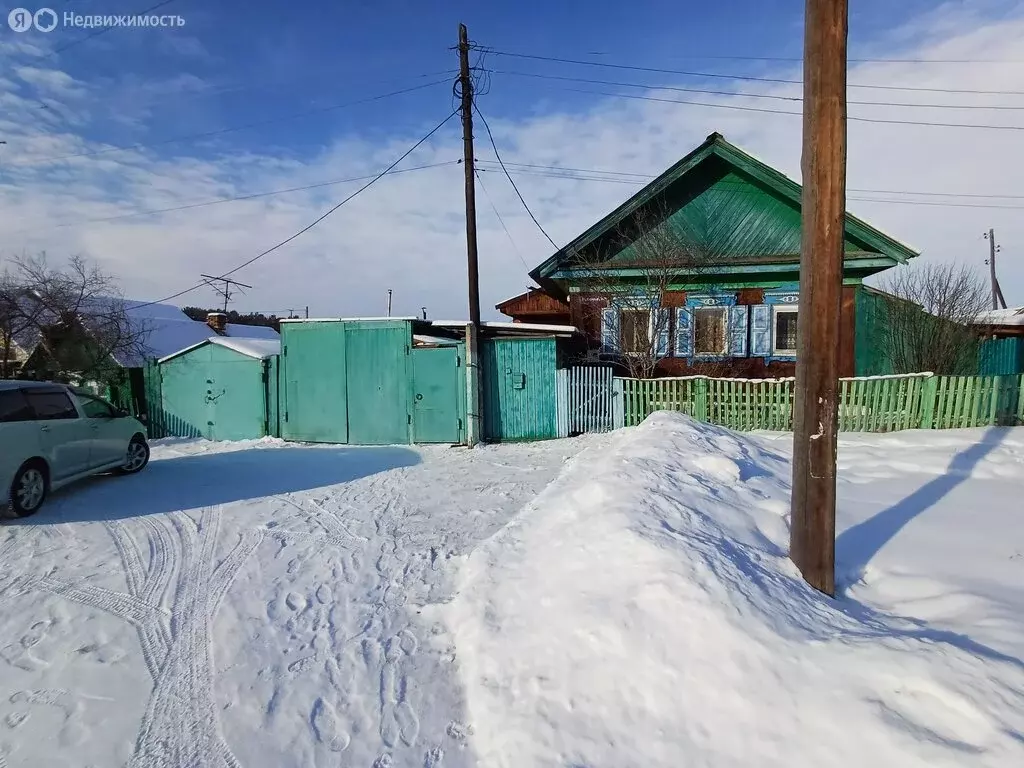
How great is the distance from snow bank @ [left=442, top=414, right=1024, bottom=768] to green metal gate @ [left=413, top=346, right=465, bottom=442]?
729 centimetres

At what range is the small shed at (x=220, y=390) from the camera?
13.0 m

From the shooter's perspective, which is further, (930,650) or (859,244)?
(859,244)

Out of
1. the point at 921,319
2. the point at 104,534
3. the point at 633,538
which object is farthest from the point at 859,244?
the point at 104,534

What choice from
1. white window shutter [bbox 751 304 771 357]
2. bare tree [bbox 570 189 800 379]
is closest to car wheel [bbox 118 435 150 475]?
bare tree [bbox 570 189 800 379]

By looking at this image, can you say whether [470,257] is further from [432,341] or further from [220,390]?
[220,390]

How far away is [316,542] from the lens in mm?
5809

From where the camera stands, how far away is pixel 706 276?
1337 cm

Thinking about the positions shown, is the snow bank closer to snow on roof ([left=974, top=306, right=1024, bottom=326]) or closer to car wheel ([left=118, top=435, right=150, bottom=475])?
car wheel ([left=118, top=435, right=150, bottom=475])

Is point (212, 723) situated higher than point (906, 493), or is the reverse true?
point (906, 493)

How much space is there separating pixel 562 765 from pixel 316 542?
3.89m

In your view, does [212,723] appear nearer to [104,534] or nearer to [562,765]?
[562,765]

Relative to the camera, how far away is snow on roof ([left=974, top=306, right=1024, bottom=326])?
17.5 m

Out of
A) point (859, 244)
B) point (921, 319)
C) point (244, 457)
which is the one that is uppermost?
point (859, 244)

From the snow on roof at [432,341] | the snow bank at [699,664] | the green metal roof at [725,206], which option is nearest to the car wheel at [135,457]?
the snow on roof at [432,341]
